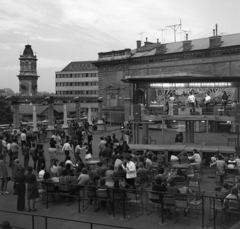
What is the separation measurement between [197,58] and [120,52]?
13.7 m

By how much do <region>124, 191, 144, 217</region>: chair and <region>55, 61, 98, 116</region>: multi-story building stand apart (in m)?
77.8

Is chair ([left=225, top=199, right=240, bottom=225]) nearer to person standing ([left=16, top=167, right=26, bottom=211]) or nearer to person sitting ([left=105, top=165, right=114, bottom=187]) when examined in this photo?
person sitting ([left=105, top=165, right=114, bottom=187])

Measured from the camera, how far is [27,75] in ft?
350

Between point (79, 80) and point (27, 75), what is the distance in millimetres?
24945

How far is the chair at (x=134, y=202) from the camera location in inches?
410

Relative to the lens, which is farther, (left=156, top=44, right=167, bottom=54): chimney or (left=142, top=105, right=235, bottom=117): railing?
(left=156, top=44, right=167, bottom=54): chimney

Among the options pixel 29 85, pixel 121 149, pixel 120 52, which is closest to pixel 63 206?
pixel 121 149

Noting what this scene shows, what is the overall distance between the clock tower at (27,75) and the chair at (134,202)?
10088 centimetres

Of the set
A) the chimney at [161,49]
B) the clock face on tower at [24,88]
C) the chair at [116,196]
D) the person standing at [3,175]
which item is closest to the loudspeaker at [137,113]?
the person standing at [3,175]

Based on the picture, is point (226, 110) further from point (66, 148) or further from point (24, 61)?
point (24, 61)

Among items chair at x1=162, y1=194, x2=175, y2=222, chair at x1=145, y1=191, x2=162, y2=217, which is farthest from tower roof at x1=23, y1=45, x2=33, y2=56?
chair at x1=162, y1=194, x2=175, y2=222

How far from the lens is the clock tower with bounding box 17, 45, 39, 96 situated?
10719 centimetres

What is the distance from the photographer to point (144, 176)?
40.0 feet

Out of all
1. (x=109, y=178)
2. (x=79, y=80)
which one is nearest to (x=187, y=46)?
(x=109, y=178)
